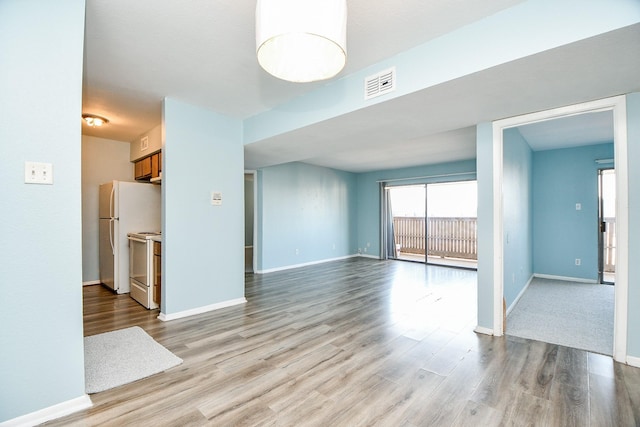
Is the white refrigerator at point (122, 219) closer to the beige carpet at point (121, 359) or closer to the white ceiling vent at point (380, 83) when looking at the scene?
the beige carpet at point (121, 359)

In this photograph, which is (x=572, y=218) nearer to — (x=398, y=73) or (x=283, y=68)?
(x=398, y=73)

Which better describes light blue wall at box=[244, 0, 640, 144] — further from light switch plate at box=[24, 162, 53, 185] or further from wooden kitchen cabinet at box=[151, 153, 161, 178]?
wooden kitchen cabinet at box=[151, 153, 161, 178]

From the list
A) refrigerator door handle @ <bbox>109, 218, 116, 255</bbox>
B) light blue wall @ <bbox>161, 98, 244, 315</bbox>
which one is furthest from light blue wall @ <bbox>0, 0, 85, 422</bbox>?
refrigerator door handle @ <bbox>109, 218, 116, 255</bbox>

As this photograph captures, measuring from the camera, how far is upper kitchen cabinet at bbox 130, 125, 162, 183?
13.5 ft

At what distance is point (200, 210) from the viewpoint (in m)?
3.46

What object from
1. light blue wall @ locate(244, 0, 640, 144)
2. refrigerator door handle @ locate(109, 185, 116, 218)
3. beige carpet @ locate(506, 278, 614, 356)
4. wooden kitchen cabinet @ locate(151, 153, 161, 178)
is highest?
light blue wall @ locate(244, 0, 640, 144)

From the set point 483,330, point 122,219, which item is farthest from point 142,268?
point 483,330

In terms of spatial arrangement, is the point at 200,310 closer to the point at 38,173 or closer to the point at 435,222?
the point at 38,173

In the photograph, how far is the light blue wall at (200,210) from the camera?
322 centimetres

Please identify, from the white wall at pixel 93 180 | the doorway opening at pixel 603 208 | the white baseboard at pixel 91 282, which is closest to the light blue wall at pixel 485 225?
the doorway opening at pixel 603 208

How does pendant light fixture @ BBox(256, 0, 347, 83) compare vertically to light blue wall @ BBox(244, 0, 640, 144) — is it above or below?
below

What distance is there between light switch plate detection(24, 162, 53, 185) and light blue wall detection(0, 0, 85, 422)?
0.8 inches

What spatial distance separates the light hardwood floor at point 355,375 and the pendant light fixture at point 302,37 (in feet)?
6.42

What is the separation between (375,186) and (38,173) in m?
7.25
